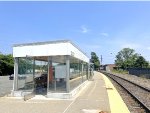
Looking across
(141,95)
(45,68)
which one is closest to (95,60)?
(141,95)

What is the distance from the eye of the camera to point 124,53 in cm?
18475

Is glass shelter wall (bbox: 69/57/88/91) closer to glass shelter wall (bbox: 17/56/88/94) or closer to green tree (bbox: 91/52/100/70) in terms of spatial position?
glass shelter wall (bbox: 17/56/88/94)

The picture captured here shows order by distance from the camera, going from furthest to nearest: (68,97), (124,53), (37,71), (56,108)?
(124,53) → (37,71) → (68,97) → (56,108)

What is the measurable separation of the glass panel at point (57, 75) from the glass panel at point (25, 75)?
2.17 metres

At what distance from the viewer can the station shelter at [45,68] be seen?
1894 cm

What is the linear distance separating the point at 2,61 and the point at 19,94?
47.4 m

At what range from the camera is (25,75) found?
20828 millimetres

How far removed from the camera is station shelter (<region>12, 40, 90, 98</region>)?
18.9 metres

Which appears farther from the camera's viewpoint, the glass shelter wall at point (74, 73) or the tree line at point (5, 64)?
the tree line at point (5, 64)

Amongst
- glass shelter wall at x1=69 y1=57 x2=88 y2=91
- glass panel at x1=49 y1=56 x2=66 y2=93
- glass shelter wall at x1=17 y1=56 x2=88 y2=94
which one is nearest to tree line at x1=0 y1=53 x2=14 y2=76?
glass shelter wall at x1=69 y1=57 x2=88 y2=91

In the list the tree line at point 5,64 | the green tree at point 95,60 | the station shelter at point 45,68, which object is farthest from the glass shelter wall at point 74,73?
the green tree at point 95,60

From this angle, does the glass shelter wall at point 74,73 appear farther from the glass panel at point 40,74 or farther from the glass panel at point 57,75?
the glass panel at point 40,74

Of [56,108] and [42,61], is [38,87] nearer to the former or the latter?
[42,61]

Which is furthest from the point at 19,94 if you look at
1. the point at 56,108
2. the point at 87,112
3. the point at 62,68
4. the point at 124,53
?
the point at 124,53
